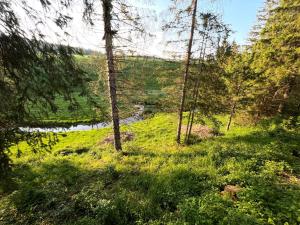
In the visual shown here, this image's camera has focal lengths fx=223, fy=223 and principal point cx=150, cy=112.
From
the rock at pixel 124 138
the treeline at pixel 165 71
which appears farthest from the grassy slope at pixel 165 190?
the rock at pixel 124 138

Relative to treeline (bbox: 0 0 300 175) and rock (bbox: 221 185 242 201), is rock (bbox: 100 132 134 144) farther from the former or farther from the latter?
rock (bbox: 221 185 242 201)

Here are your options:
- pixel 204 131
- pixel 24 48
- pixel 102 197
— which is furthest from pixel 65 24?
pixel 204 131

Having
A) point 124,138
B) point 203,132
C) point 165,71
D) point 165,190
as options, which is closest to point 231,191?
point 165,190

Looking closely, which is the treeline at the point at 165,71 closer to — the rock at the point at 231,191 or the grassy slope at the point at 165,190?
the grassy slope at the point at 165,190

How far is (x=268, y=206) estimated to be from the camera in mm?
6188

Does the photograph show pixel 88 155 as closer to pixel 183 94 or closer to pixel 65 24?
pixel 183 94

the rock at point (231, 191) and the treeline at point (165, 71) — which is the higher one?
the treeline at point (165, 71)

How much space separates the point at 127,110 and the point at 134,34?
221 inches

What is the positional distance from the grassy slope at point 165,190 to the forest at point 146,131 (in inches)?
1.9

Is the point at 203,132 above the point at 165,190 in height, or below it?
below

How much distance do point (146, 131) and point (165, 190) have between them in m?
15.3

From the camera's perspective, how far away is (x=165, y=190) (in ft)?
26.8

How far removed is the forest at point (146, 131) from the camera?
5.21m

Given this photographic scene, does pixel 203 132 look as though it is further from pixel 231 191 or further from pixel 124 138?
pixel 231 191
